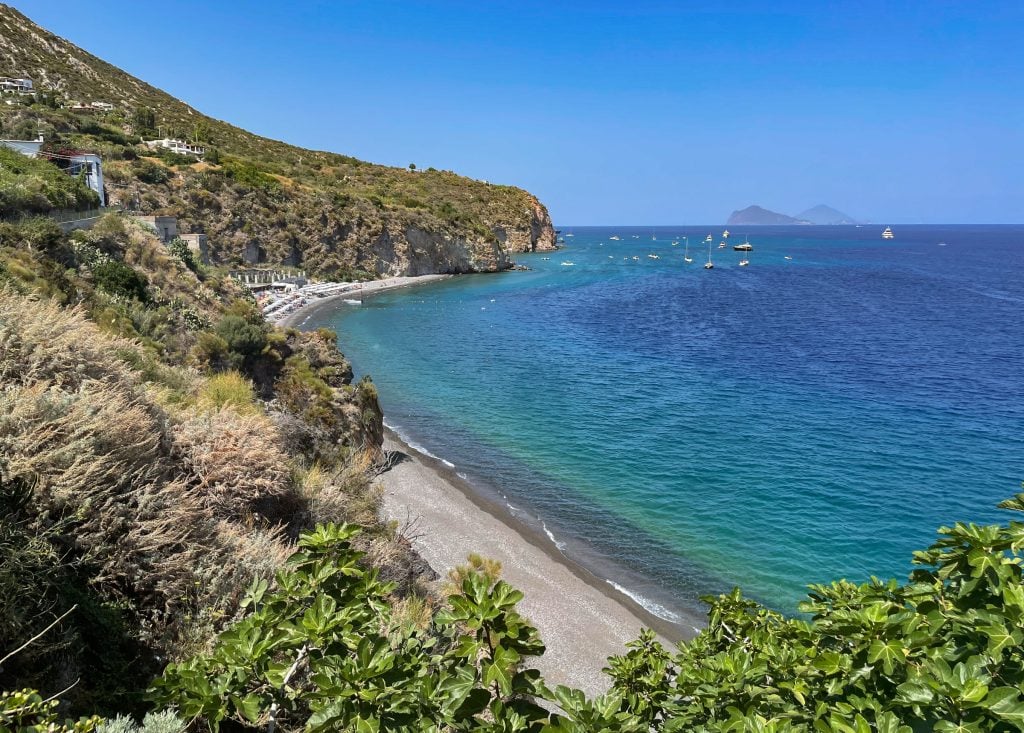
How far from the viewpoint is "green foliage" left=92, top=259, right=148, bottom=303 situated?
47.8 ft

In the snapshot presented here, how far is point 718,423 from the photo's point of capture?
26.3 m

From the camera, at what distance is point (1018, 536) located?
301 centimetres

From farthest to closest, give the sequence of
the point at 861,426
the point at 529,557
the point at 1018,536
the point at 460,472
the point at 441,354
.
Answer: the point at 441,354, the point at 861,426, the point at 460,472, the point at 529,557, the point at 1018,536

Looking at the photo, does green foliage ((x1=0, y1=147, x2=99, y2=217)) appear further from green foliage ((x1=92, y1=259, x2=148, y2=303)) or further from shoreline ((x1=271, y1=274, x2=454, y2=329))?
shoreline ((x1=271, y1=274, x2=454, y2=329))

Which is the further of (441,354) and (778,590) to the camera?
(441,354)

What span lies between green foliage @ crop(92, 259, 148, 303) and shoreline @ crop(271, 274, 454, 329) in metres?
20.8

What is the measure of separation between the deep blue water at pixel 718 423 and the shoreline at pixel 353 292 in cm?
298

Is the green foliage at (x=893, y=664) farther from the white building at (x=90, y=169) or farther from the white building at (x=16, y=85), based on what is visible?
the white building at (x=16, y=85)

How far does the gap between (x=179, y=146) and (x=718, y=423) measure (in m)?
70.0

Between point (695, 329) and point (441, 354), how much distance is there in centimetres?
2283

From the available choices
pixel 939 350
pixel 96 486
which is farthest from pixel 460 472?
pixel 939 350

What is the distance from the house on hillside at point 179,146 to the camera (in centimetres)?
6581

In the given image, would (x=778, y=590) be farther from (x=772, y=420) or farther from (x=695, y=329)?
(x=695, y=329)

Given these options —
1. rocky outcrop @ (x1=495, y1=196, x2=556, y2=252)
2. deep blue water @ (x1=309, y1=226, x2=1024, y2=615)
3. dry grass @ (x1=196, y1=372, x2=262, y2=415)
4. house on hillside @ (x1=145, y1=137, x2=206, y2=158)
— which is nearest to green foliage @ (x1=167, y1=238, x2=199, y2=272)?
deep blue water @ (x1=309, y1=226, x2=1024, y2=615)
